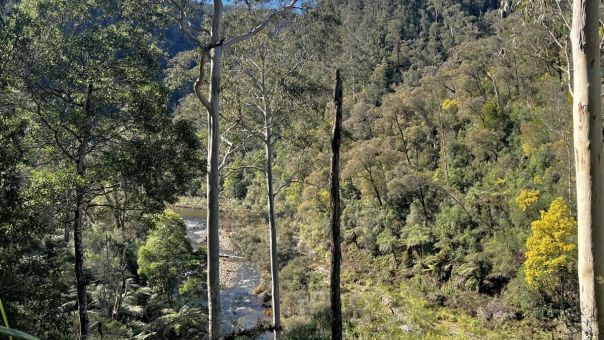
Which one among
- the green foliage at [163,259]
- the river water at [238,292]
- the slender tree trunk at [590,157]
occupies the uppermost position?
the slender tree trunk at [590,157]

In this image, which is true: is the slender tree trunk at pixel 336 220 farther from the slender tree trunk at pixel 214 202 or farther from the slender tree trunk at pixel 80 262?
the slender tree trunk at pixel 80 262

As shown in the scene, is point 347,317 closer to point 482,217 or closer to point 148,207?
point 482,217

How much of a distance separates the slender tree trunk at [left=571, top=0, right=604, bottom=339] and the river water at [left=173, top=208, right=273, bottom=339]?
10.3m

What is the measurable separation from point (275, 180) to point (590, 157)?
26.8 meters

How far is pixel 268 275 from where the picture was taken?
72.8 ft

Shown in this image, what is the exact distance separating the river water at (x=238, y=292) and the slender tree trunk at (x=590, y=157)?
405 inches

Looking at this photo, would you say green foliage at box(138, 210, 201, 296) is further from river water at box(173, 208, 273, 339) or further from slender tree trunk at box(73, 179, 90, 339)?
slender tree trunk at box(73, 179, 90, 339)

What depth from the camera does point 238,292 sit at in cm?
2127

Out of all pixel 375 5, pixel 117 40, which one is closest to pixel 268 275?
pixel 117 40

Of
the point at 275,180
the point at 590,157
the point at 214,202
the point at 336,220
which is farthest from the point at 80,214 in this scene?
the point at 275,180

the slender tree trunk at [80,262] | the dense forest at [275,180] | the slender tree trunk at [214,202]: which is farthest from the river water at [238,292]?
the slender tree trunk at [214,202]

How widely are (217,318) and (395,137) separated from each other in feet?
72.9

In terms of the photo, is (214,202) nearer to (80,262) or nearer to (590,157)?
(80,262)

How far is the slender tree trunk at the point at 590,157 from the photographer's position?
3143mm
